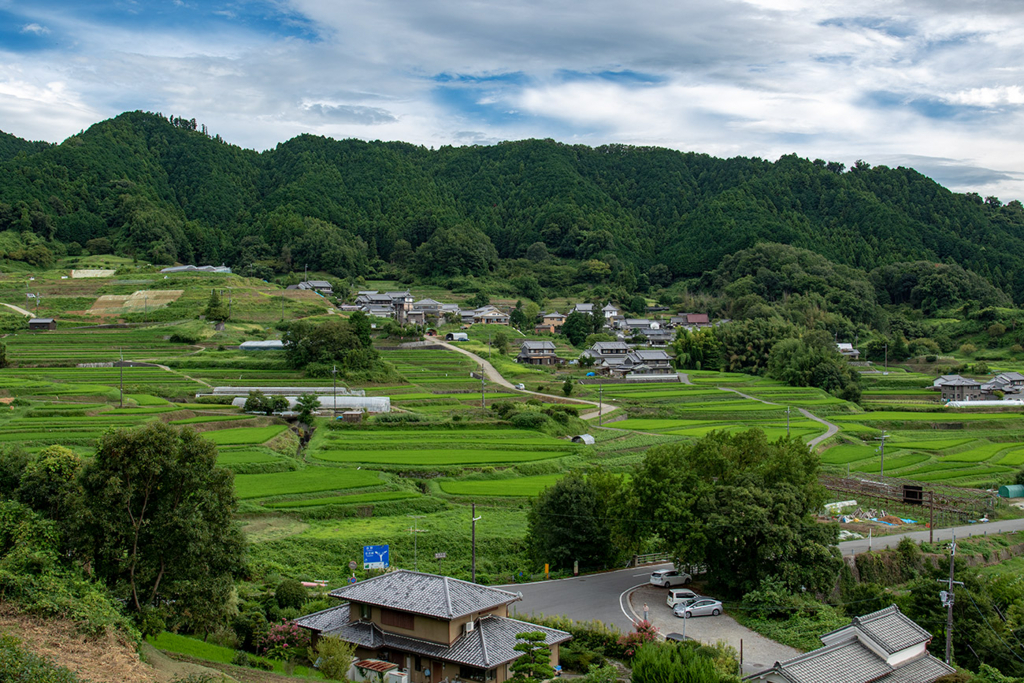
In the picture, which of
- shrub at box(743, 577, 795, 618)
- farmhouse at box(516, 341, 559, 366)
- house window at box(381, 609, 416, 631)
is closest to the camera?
house window at box(381, 609, 416, 631)

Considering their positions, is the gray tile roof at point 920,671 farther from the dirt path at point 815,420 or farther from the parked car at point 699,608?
the dirt path at point 815,420

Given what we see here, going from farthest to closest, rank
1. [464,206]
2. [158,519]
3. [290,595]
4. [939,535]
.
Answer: [464,206] < [939,535] < [290,595] < [158,519]

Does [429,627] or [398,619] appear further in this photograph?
[398,619]

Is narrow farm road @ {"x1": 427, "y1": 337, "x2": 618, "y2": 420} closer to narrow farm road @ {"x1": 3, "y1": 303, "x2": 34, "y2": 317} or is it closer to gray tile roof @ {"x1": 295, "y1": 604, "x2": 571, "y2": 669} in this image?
gray tile roof @ {"x1": 295, "y1": 604, "x2": 571, "y2": 669}

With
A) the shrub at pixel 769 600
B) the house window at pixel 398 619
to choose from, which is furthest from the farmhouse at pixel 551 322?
the house window at pixel 398 619

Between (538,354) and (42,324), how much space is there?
36053mm

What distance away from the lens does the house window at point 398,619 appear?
52.2 feet

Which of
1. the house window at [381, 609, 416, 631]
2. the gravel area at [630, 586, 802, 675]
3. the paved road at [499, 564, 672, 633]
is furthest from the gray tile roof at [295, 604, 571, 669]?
the gravel area at [630, 586, 802, 675]

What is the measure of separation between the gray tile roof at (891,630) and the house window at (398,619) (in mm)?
8240

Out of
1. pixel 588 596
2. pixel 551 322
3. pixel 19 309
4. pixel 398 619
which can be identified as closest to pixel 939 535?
pixel 588 596

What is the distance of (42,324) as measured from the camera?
5794 centimetres

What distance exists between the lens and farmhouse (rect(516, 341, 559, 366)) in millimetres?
63125

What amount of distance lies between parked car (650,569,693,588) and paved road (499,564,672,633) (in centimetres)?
42

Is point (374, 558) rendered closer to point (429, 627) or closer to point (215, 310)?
point (429, 627)
